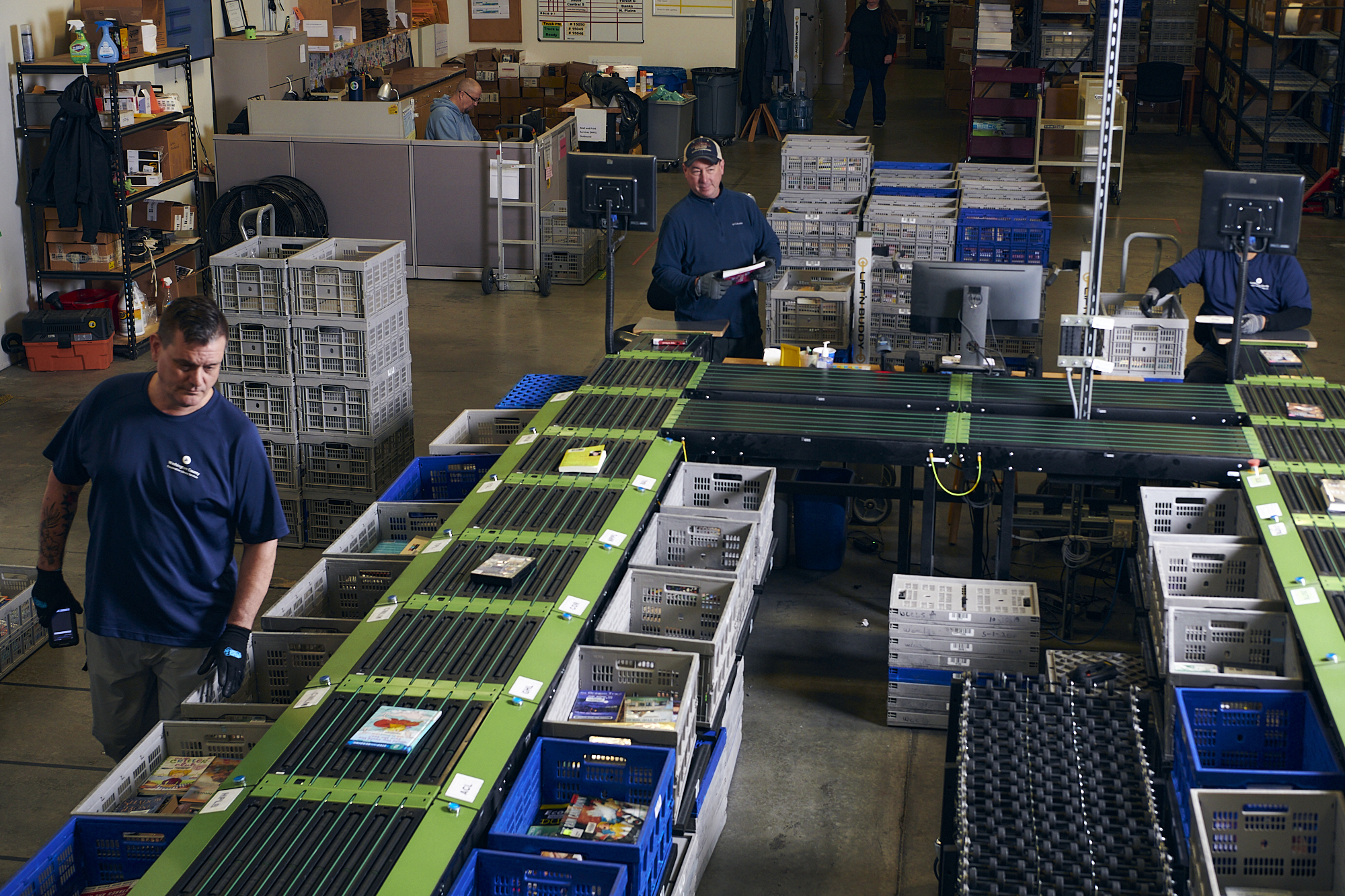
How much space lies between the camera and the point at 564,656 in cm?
→ 396

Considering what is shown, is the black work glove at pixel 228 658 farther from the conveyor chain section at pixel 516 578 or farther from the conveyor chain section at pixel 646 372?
the conveyor chain section at pixel 646 372

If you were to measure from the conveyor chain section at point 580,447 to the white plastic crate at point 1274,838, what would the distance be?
2.47 metres

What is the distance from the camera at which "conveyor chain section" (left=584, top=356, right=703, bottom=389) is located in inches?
246

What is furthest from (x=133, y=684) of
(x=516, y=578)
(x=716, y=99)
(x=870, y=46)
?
(x=870, y=46)

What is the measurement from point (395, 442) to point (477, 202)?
15.9ft

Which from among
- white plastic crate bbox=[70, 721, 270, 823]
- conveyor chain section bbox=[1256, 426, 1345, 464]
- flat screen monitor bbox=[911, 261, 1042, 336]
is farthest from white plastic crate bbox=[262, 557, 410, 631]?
conveyor chain section bbox=[1256, 426, 1345, 464]

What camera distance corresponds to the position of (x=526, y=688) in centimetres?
376

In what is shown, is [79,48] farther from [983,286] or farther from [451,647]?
[451,647]

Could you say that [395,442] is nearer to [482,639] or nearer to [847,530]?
[847,530]

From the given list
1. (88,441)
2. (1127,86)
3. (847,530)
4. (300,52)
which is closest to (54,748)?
(88,441)

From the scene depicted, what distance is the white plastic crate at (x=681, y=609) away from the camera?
4.38 m

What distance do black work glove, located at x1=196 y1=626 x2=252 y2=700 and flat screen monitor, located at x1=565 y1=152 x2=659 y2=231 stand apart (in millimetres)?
3308

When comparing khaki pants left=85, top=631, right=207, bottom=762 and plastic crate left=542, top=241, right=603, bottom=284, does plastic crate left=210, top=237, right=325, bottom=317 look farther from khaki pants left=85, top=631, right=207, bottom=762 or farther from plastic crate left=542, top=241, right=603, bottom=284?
plastic crate left=542, top=241, right=603, bottom=284

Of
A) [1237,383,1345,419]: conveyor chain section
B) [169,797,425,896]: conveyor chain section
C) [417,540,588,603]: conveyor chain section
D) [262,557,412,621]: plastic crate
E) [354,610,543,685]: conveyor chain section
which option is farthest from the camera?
[1237,383,1345,419]: conveyor chain section
